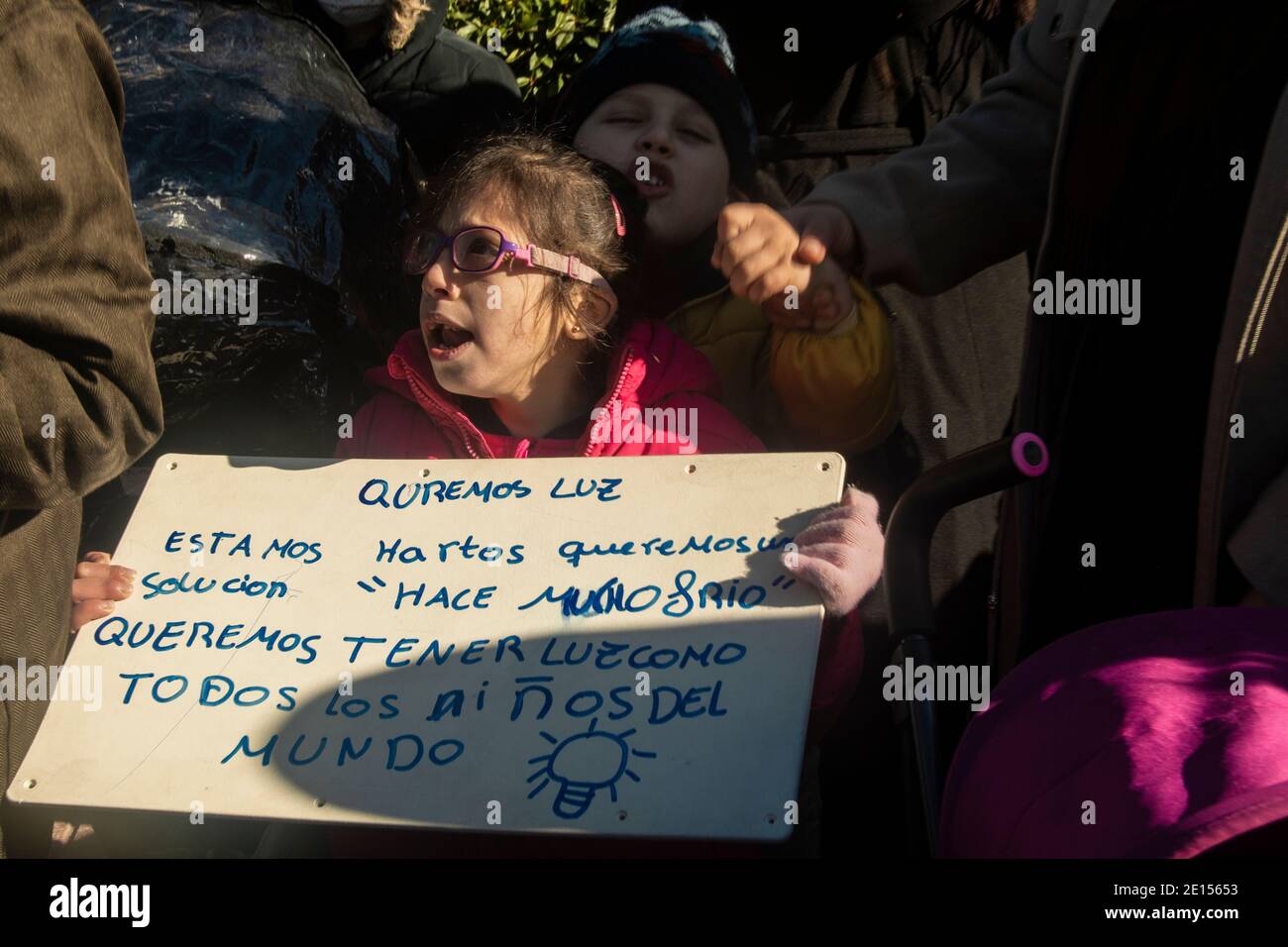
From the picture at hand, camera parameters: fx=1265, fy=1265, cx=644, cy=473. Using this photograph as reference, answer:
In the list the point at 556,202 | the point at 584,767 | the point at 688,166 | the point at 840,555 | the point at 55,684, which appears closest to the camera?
the point at 584,767

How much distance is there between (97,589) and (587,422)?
2.68 feet

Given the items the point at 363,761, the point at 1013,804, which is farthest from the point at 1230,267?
the point at 363,761

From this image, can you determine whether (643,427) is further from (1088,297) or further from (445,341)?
(1088,297)

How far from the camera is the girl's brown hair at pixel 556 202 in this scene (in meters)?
2.14

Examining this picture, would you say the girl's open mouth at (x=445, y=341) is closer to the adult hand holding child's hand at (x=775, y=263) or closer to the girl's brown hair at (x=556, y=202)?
the girl's brown hair at (x=556, y=202)

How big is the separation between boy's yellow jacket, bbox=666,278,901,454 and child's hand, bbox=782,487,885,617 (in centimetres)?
40

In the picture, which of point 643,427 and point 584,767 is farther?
point 643,427

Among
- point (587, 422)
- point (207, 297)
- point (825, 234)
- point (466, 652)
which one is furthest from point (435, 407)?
point (825, 234)

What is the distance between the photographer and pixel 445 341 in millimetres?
2084

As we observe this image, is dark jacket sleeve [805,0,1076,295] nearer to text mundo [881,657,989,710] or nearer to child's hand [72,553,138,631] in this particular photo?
text mundo [881,657,989,710]

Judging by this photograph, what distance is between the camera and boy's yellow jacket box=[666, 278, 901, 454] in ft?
6.66

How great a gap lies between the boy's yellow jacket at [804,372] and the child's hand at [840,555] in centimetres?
40

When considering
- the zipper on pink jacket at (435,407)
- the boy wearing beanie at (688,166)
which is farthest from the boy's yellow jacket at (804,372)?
the zipper on pink jacket at (435,407)
